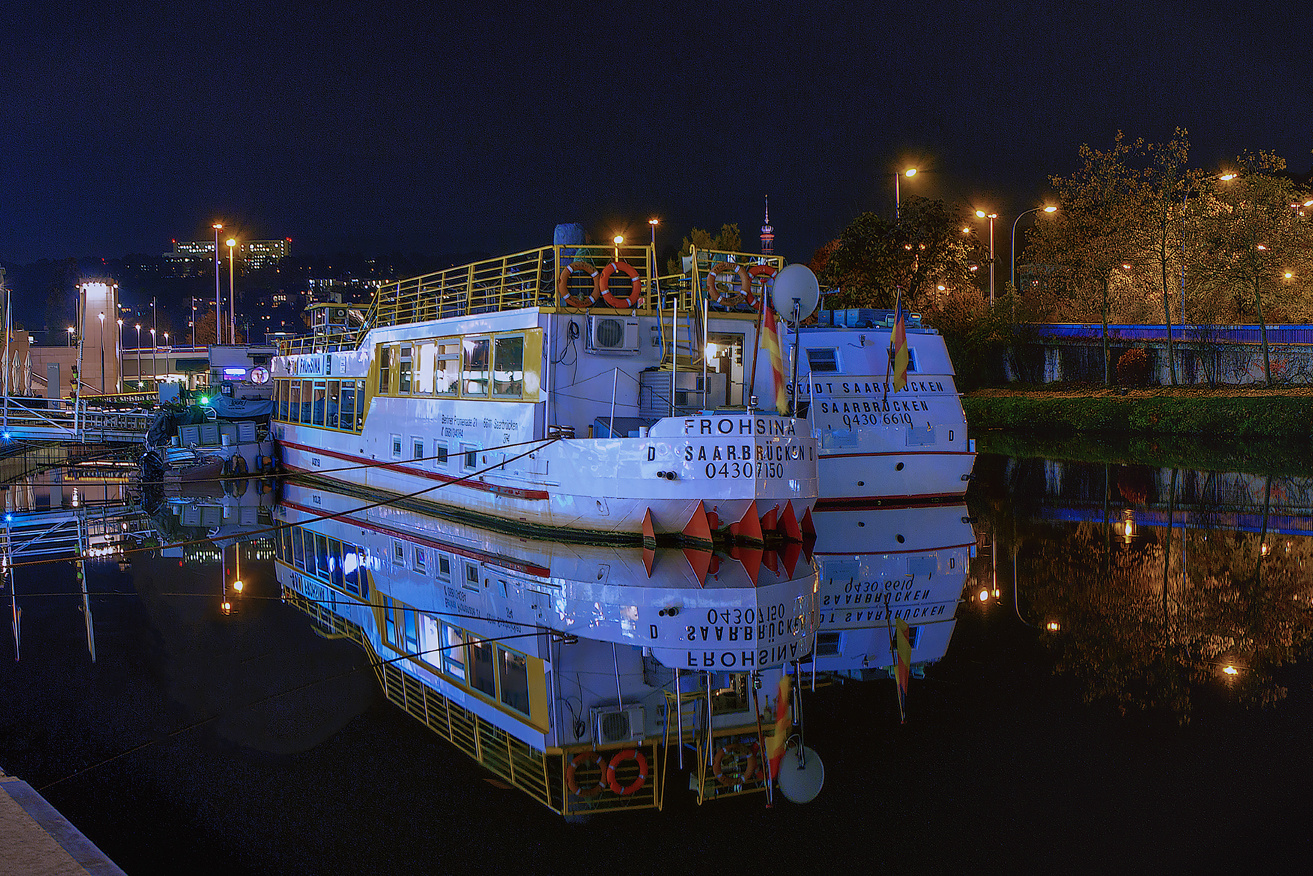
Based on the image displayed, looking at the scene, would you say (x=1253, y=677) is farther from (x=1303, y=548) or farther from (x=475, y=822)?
(x=1303, y=548)

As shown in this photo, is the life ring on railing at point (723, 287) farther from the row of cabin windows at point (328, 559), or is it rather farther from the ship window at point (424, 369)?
the row of cabin windows at point (328, 559)

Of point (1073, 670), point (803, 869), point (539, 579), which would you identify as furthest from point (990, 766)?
point (539, 579)

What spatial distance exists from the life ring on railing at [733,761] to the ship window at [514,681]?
5.84 feet

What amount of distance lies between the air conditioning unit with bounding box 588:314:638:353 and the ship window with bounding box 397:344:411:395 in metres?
7.01

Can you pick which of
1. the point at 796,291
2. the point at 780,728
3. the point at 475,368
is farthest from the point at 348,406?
the point at 780,728

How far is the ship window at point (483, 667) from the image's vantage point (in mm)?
7969

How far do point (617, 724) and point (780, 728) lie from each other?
1.23 meters

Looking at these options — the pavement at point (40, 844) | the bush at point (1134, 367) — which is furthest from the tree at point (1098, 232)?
the pavement at point (40, 844)

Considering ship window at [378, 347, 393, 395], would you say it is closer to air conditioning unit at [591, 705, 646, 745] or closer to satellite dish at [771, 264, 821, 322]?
satellite dish at [771, 264, 821, 322]

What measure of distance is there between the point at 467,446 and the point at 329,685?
1073 cm

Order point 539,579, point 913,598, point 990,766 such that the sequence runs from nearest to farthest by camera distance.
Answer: point 990,766
point 913,598
point 539,579

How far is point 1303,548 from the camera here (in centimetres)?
1388

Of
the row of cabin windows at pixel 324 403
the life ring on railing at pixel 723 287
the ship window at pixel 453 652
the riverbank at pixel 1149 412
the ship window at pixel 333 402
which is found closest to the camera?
the ship window at pixel 453 652

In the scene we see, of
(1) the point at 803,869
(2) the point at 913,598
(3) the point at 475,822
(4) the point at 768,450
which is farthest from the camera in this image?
(4) the point at 768,450
